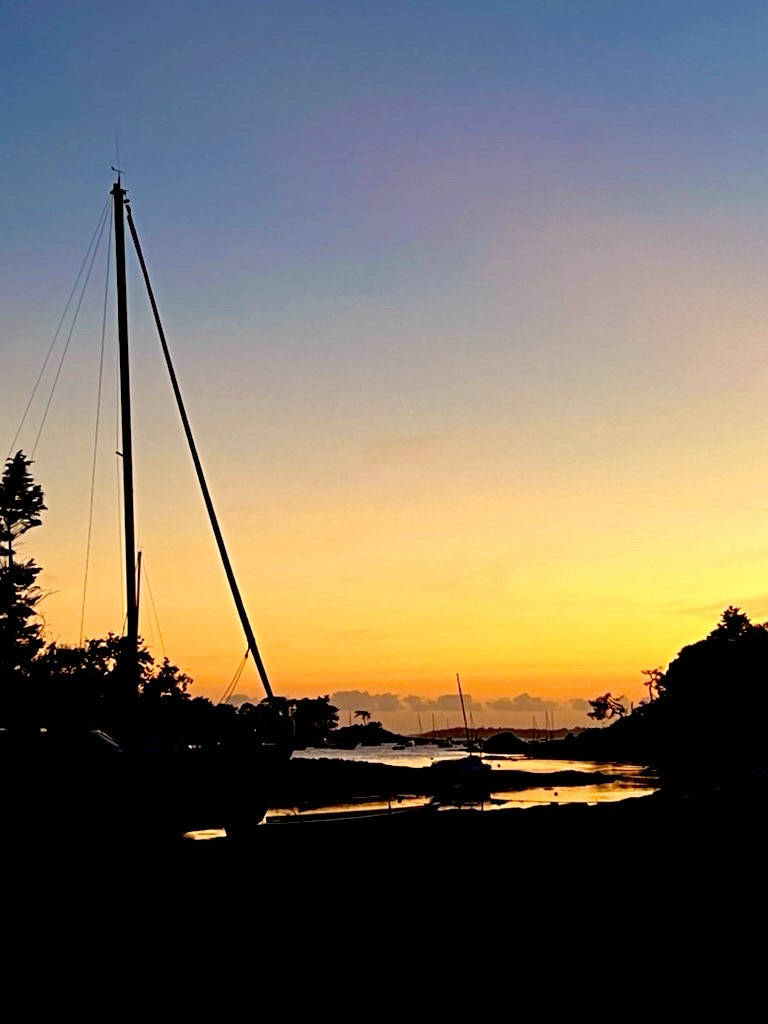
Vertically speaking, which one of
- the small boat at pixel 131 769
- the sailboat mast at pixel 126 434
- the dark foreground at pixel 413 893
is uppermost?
the sailboat mast at pixel 126 434

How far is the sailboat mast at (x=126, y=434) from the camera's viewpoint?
88.4ft

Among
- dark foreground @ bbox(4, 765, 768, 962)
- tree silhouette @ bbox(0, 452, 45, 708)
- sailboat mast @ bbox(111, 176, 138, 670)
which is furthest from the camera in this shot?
tree silhouette @ bbox(0, 452, 45, 708)

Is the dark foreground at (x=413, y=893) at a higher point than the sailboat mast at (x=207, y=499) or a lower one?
lower

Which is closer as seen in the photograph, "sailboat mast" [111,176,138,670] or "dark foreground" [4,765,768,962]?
"dark foreground" [4,765,768,962]

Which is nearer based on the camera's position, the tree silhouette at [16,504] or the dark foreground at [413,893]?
the dark foreground at [413,893]

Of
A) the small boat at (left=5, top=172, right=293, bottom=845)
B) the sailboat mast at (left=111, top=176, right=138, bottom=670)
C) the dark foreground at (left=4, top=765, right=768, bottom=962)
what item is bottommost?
the dark foreground at (left=4, top=765, right=768, bottom=962)

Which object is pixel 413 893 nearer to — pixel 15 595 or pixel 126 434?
pixel 126 434

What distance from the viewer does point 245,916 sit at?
11570mm

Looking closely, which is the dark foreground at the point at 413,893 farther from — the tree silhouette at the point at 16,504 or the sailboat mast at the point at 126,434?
the tree silhouette at the point at 16,504

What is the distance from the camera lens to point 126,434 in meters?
30.0

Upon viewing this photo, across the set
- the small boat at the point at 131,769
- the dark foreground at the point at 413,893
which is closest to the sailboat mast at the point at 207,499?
the small boat at the point at 131,769

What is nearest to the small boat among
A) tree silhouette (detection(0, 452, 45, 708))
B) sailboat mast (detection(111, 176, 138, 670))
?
sailboat mast (detection(111, 176, 138, 670))

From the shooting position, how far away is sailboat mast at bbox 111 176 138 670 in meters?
26.9

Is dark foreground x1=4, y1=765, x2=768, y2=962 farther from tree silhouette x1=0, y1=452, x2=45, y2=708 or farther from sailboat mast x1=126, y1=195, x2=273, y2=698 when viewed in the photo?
tree silhouette x1=0, y1=452, x2=45, y2=708
